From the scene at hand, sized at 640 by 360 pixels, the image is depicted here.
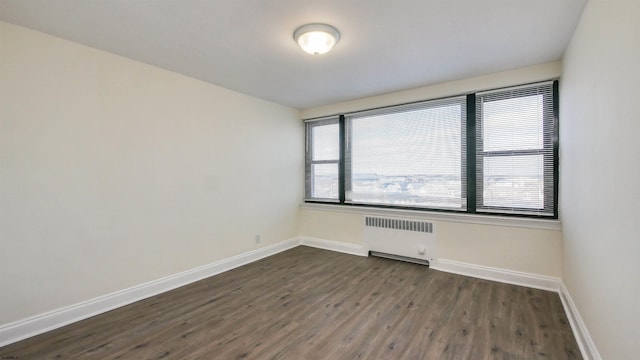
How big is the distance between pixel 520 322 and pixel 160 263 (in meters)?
3.57

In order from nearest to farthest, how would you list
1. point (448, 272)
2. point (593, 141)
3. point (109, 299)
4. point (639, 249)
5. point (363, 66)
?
point (639, 249) → point (593, 141) → point (109, 299) → point (363, 66) → point (448, 272)

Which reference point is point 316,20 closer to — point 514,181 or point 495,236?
point 514,181

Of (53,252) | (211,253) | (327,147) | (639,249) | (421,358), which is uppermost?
(327,147)

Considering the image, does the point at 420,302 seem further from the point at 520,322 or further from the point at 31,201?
the point at 31,201

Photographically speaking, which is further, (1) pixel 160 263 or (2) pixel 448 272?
(2) pixel 448 272

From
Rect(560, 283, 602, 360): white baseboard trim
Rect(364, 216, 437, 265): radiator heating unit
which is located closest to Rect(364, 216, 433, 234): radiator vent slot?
Rect(364, 216, 437, 265): radiator heating unit

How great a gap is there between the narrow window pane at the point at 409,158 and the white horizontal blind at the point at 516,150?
280mm

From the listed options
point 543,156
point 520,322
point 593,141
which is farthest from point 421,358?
point 543,156

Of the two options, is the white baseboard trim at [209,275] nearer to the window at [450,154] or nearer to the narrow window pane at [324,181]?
the window at [450,154]

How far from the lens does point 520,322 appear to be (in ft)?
7.77

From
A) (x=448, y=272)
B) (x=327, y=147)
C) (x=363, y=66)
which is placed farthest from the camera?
(x=327, y=147)

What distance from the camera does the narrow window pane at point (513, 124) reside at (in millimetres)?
3078

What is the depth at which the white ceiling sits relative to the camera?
1.96 meters

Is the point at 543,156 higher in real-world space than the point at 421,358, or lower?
higher
